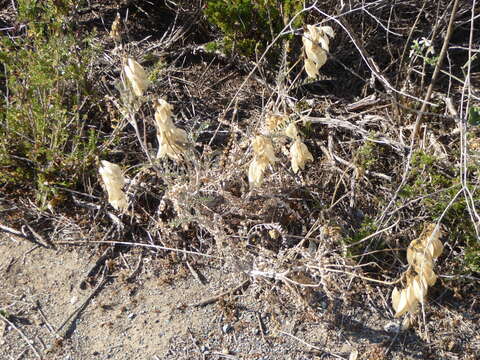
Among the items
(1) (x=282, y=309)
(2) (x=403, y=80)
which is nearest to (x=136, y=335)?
(1) (x=282, y=309)

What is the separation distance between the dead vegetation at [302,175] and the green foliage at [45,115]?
0.19 feet

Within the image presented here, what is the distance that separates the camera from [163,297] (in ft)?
7.70

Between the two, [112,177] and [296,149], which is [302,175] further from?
[112,177]

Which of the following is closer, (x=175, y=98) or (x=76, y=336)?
(x=76, y=336)

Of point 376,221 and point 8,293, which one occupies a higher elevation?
point 8,293

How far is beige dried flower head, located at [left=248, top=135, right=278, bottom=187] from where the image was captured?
1854 millimetres

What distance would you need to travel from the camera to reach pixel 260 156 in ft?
6.18

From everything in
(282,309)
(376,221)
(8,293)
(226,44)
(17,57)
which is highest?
(17,57)

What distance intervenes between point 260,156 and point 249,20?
1.12 meters

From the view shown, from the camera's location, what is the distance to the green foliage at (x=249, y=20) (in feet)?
8.94

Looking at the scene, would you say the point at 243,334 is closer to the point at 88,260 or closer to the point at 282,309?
the point at 282,309

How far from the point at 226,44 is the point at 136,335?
1.44 meters

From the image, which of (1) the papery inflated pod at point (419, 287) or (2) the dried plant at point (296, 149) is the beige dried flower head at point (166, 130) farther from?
(1) the papery inflated pod at point (419, 287)

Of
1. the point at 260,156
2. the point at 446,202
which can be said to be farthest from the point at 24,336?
the point at 446,202
